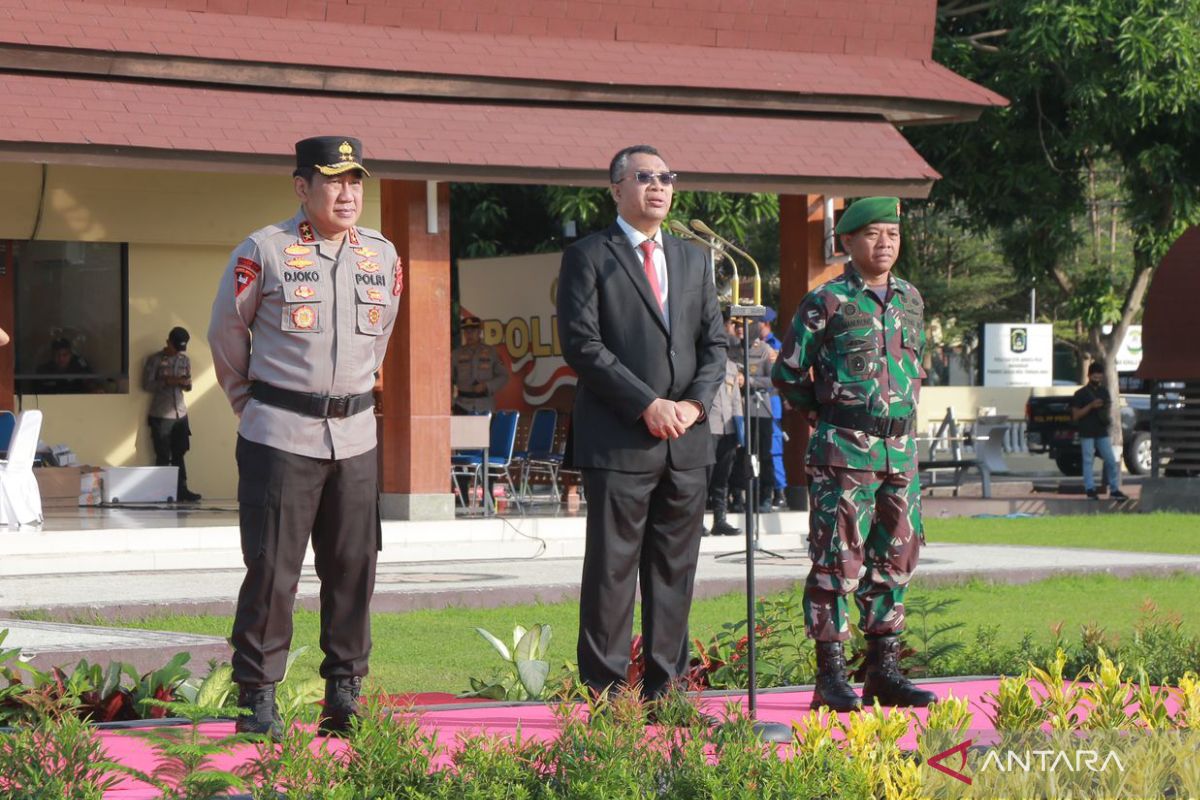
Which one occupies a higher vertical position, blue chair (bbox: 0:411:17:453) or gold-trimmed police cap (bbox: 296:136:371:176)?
gold-trimmed police cap (bbox: 296:136:371:176)

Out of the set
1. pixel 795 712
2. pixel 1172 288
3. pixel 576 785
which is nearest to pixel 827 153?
pixel 1172 288

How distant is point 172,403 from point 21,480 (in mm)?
4189

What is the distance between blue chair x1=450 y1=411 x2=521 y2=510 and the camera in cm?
1914

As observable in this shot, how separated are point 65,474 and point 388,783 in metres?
15.1

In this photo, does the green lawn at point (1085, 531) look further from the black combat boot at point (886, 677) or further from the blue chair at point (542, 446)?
the black combat boot at point (886, 677)

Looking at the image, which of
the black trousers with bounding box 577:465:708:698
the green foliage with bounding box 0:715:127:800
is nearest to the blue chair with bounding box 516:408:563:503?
the black trousers with bounding box 577:465:708:698

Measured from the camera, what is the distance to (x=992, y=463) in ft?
99.9

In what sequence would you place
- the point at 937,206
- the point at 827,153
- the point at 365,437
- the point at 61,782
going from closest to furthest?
1. the point at 61,782
2. the point at 365,437
3. the point at 827,153
4. the point at 937,206

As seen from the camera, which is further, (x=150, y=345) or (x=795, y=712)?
(x=150, y=345)

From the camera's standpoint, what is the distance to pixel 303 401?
6.85m

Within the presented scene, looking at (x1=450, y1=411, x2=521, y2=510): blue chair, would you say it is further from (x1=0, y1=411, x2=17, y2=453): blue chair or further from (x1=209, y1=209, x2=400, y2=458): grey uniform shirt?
(x1=209, y1=209, x2=400, y2=458): grey uniform shirt

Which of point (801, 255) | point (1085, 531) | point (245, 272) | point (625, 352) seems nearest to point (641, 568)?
point (625, 352)

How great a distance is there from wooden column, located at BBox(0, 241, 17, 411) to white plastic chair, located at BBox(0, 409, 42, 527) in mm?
3534

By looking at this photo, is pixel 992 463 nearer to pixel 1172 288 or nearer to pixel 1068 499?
pixel 1068 499
